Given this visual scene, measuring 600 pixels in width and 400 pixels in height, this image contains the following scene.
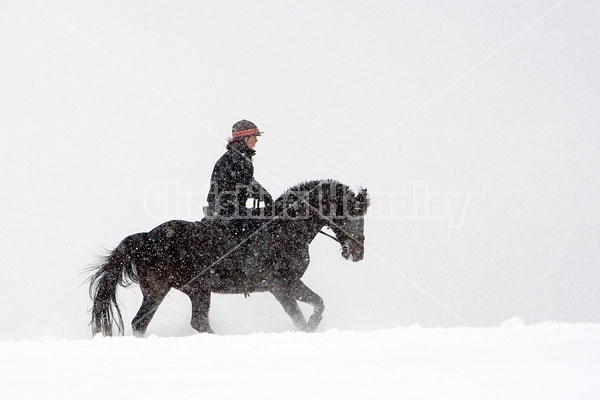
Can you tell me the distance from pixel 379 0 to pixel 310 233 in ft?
403

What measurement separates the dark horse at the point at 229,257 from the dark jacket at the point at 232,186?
0.84 ft

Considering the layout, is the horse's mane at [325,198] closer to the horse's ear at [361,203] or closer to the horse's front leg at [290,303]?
the horse's ear at [361,203]

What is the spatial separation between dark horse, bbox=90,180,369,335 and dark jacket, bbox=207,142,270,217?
10.1 inches

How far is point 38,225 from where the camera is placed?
25.7 m

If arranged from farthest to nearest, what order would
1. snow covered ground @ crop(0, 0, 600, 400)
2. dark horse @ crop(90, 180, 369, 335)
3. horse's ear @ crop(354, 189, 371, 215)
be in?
horse's ear @ crop(354, 189, 371, 215)
dark horse @ crop(90, 180, 369, 335)
snow covered ground @ crop(0, 0, 600, 400)

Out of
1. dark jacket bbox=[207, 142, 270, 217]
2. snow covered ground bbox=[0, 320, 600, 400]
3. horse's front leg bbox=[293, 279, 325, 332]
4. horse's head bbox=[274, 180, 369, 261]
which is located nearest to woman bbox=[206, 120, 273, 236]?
dark jacket bbox=[207, 142, 270, 217]

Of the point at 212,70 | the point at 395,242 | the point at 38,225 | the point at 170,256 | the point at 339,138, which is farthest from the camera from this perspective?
the point at 212,70

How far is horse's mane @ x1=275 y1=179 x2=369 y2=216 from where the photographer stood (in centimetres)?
777

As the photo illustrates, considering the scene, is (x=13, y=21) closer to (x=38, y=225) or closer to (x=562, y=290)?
(x=38, y=225)

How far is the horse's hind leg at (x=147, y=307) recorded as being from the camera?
24.1ft

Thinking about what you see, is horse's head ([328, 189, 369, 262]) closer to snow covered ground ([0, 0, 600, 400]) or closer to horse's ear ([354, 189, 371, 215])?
horse's ear ([354, 189, 371, 215])

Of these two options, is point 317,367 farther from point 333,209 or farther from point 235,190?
point 235,190

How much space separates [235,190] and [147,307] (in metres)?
1.84

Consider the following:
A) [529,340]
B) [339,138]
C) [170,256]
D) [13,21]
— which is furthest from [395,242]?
[13,21]
